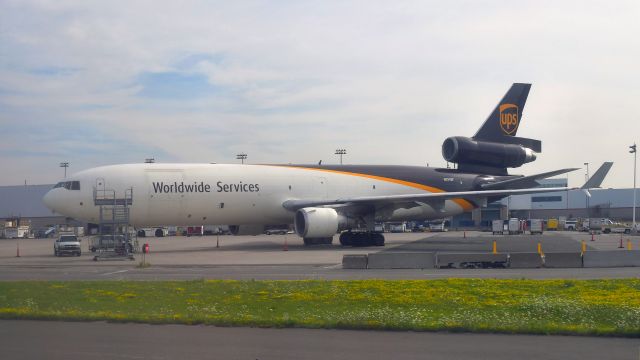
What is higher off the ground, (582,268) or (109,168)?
(109,168)

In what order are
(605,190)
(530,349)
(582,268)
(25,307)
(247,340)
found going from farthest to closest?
1. (605,190)
2. (582,268)
3. (25,307)
4. (247,340)
5. (530,349)

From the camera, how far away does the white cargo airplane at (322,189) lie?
36.6 meters

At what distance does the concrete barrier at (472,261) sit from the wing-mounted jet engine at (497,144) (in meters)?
19.6

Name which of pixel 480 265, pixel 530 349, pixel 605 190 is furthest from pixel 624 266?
pixel 605 190

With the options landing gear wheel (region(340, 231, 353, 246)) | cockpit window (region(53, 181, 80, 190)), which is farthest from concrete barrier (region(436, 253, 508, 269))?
cockpit window (region(53, 181, 80, 190))

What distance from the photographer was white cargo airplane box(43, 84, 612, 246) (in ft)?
120

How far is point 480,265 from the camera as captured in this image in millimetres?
25250

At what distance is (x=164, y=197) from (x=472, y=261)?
18.4 metres

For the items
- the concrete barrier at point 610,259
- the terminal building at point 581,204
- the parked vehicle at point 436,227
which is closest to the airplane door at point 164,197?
the concrete barrier at point 610,259

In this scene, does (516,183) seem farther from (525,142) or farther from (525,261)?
(525,261)

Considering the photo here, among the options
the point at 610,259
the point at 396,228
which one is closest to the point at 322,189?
the point at 610,259

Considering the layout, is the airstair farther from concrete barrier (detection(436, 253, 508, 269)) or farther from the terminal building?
the terminal building

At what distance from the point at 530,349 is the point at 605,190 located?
116 meters

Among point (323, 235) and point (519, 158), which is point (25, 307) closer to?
point (323, 235)
